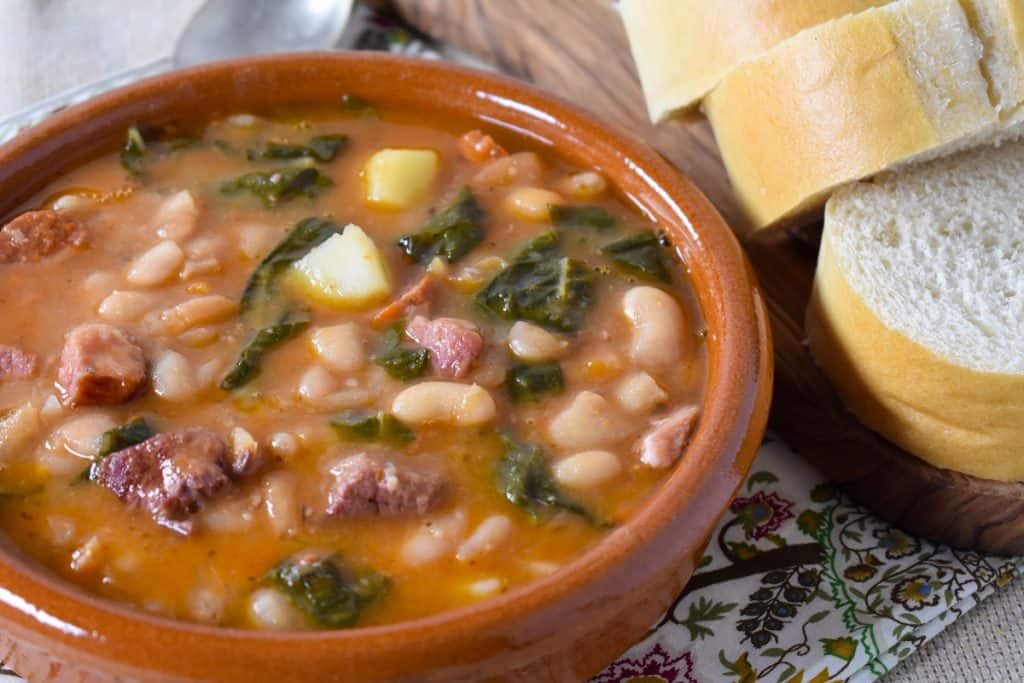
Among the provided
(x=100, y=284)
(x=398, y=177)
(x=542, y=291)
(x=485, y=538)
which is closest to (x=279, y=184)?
(x=398, y=177)

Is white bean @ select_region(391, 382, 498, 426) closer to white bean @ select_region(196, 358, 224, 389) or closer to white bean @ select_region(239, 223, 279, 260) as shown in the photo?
white bean @ select_region(196, 358, 224, 389)

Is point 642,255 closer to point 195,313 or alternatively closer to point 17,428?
point 195,313

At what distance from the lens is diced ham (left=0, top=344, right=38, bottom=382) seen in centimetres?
250

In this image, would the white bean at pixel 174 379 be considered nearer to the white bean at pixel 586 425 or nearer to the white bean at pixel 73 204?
the white bean at pixel 73 204

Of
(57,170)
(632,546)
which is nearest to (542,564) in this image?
(632,546)

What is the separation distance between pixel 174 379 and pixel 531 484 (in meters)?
0.79

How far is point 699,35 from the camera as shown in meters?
3.07

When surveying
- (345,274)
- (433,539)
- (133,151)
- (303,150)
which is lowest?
(433,539)

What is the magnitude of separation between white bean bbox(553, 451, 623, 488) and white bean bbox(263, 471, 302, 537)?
53 centimetres

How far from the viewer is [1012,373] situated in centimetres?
250

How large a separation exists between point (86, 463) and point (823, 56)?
74.3 inches

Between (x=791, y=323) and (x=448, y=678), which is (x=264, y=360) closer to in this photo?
(x=448, y=678)

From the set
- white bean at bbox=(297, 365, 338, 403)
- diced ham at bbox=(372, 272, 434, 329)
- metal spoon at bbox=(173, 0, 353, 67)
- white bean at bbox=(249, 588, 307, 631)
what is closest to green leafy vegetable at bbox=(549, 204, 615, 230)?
diced ham at bbox=(372, 272, 434, 329)

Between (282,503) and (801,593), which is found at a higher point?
(282,503)
